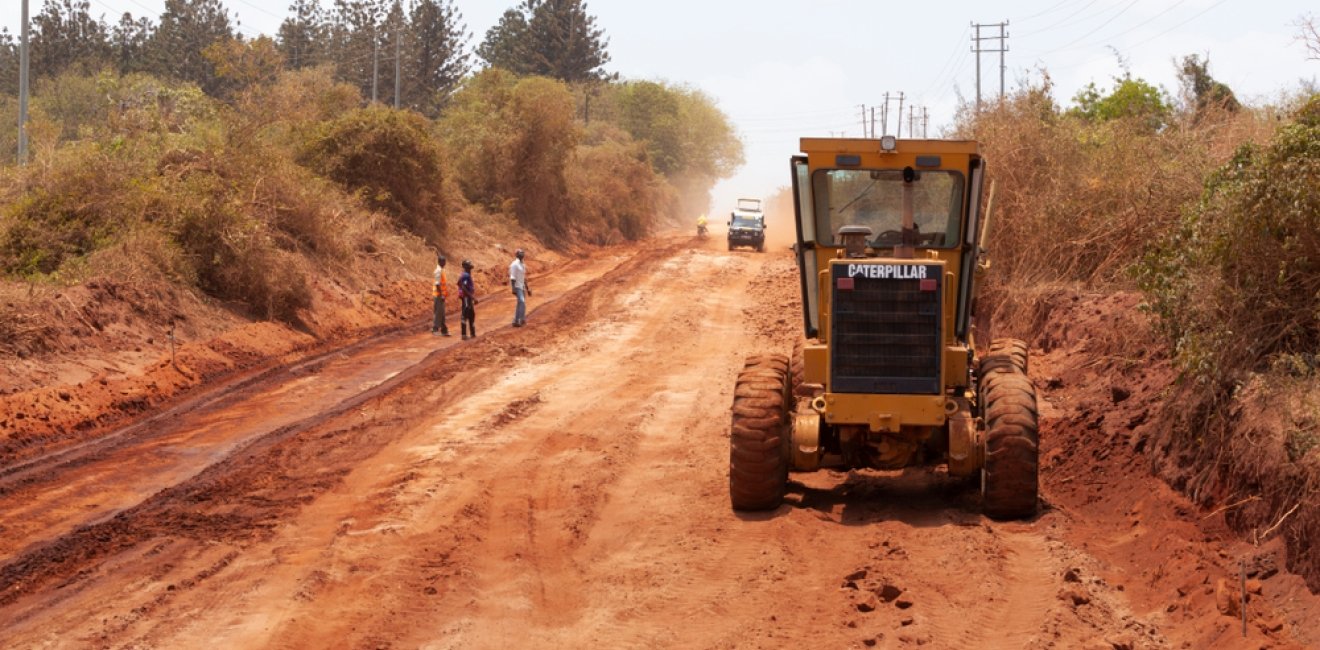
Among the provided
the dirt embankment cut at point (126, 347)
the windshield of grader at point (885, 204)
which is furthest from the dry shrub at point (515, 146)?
the windshield of grader at point (885, 204)

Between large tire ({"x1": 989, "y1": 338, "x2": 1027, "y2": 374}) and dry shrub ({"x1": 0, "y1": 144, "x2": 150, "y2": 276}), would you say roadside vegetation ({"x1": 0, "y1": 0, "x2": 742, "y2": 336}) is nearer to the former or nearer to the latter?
dry shrub ({"x1": 0, "y1": 144, "x2": 150, "y2": 276})

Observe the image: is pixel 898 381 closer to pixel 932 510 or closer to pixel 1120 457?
pixel 932 510

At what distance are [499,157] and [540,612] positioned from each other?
1579 inches

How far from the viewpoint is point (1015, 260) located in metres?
21.8

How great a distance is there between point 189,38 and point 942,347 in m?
71.8

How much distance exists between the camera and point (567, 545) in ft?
33.6

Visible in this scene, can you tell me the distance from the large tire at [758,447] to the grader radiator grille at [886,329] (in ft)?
1.82

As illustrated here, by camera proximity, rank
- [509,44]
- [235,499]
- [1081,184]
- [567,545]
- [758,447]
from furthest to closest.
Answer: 1. [509,44]
2. [1081,184]
3. [235,499]
4. [758,447]
5. [567,545]

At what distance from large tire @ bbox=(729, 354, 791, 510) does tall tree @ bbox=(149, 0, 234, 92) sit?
67.1 m

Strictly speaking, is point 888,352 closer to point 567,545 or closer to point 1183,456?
point 1183,456

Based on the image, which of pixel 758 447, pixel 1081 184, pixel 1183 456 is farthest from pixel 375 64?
pixel 1183 456

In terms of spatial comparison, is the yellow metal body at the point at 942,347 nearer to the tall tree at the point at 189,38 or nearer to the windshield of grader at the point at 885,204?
the windshield of grader at the point at 885,204

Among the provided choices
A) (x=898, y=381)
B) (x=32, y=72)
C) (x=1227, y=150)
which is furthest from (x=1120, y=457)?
(x=32, y=72)

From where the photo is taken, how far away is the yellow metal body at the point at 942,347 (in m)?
10.5
